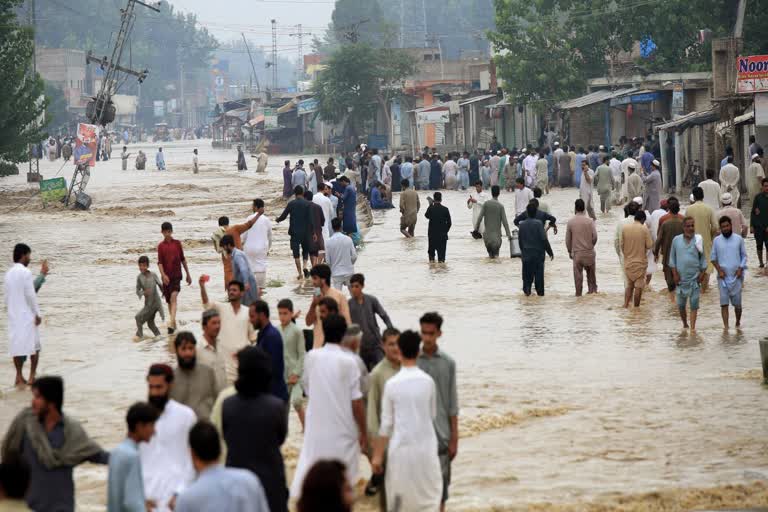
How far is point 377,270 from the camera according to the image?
2153cm

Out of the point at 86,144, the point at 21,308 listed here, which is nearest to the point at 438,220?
the point at 21,308

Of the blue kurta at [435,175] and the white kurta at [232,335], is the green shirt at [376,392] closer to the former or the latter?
the white kurta at [232,335]

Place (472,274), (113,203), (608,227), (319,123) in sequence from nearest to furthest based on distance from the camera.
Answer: (472,274) → (608,227) → (113,203) → (319,123)

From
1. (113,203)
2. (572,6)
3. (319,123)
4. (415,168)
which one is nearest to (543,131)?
(572,6)

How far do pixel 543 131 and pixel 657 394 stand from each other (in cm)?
3857

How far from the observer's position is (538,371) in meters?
13.0

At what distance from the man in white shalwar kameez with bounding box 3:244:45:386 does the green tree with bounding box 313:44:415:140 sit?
56.5 meters

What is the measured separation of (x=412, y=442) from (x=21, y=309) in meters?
6.44

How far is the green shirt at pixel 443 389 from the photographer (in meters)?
7.41

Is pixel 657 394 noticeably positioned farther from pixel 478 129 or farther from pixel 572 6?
pixel 478 129

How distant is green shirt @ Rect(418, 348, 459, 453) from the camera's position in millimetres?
7414

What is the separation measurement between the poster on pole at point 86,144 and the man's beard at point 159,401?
31719 mm

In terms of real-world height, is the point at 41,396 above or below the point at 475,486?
above

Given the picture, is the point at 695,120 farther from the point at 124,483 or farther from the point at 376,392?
the point at 124,483
